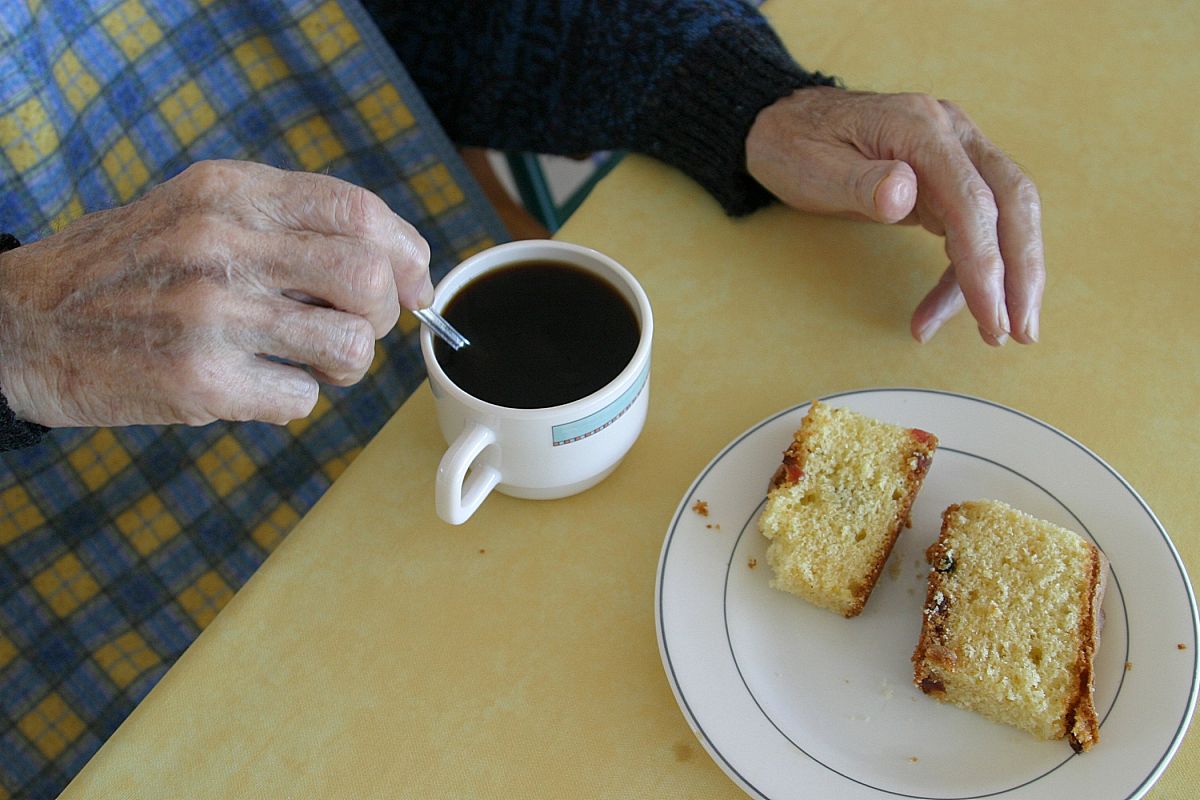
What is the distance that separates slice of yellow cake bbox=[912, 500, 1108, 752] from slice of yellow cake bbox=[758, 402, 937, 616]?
0.18 feet

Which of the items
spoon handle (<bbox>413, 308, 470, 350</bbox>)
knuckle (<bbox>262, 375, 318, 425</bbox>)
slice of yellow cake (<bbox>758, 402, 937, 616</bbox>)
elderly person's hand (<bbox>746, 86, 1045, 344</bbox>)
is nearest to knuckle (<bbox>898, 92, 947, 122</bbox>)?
elderly person's hand (<bbox>746, 86, 1045, 344</bbox>)

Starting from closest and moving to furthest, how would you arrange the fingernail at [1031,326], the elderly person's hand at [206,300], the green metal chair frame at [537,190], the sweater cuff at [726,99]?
the elderly person's hand at [206,300] < the fingernail at [1031,326] < the sweater cuff at [726,99] < the green metal chair frame at [537,190]

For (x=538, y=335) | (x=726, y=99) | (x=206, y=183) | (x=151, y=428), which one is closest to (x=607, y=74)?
(x=726, y=99)

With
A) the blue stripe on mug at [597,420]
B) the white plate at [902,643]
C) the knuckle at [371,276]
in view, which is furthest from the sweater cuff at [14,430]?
the white plate at [902,643]

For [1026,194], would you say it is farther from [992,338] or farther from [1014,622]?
[1014,622]

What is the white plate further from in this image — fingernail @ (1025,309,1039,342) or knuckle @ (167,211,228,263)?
knuckle @ (167,211,228,263)

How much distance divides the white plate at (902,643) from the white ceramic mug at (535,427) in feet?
0.34

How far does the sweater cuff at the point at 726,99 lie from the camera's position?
1.10m

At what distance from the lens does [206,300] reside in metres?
0.73

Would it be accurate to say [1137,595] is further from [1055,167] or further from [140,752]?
[140,752]

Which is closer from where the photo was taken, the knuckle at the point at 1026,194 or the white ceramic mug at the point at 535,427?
the white ceramic mug at the point at 535,427

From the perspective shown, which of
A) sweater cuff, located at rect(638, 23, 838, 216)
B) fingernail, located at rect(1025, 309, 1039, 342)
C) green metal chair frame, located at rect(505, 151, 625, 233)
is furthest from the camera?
green metal chair frame, located at rect(505, 151, 625, 233)

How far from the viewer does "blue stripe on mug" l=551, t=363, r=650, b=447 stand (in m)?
0.80

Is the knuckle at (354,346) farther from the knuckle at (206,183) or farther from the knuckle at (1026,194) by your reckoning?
the knuckle at (1026,194)
